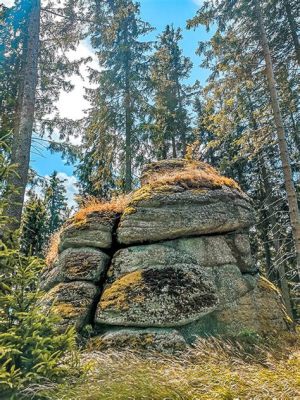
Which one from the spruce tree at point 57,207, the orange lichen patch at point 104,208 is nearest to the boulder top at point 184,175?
the orange lichen patch at point 104,208

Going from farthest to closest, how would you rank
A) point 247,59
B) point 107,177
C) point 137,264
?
point 107,177 < point 247,59 < point 137,264

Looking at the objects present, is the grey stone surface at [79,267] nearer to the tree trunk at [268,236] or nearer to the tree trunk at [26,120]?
the tree trunk at [26,120]

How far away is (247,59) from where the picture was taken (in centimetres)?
1048

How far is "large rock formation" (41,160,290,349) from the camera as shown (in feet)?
21.2

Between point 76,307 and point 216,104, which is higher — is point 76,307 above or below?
below

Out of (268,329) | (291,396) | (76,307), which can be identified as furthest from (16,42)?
(291,396)

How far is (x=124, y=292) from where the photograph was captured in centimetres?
670

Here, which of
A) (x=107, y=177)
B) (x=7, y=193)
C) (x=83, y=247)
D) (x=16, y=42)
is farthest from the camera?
(x=107, y=177)

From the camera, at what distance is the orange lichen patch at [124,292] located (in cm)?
654

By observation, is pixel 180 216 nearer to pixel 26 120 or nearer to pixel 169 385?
pixel 26 120

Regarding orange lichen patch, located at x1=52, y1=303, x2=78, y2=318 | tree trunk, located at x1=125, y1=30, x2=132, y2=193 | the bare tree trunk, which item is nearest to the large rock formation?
orange lichen patch, located at x1=52, y1=303, x2=78, y2=318

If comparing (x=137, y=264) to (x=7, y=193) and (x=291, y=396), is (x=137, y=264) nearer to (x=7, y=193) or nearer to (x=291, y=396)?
(x=7, y=193)

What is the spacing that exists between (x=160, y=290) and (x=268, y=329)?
8.84 feet

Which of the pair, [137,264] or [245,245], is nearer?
[137,264]
